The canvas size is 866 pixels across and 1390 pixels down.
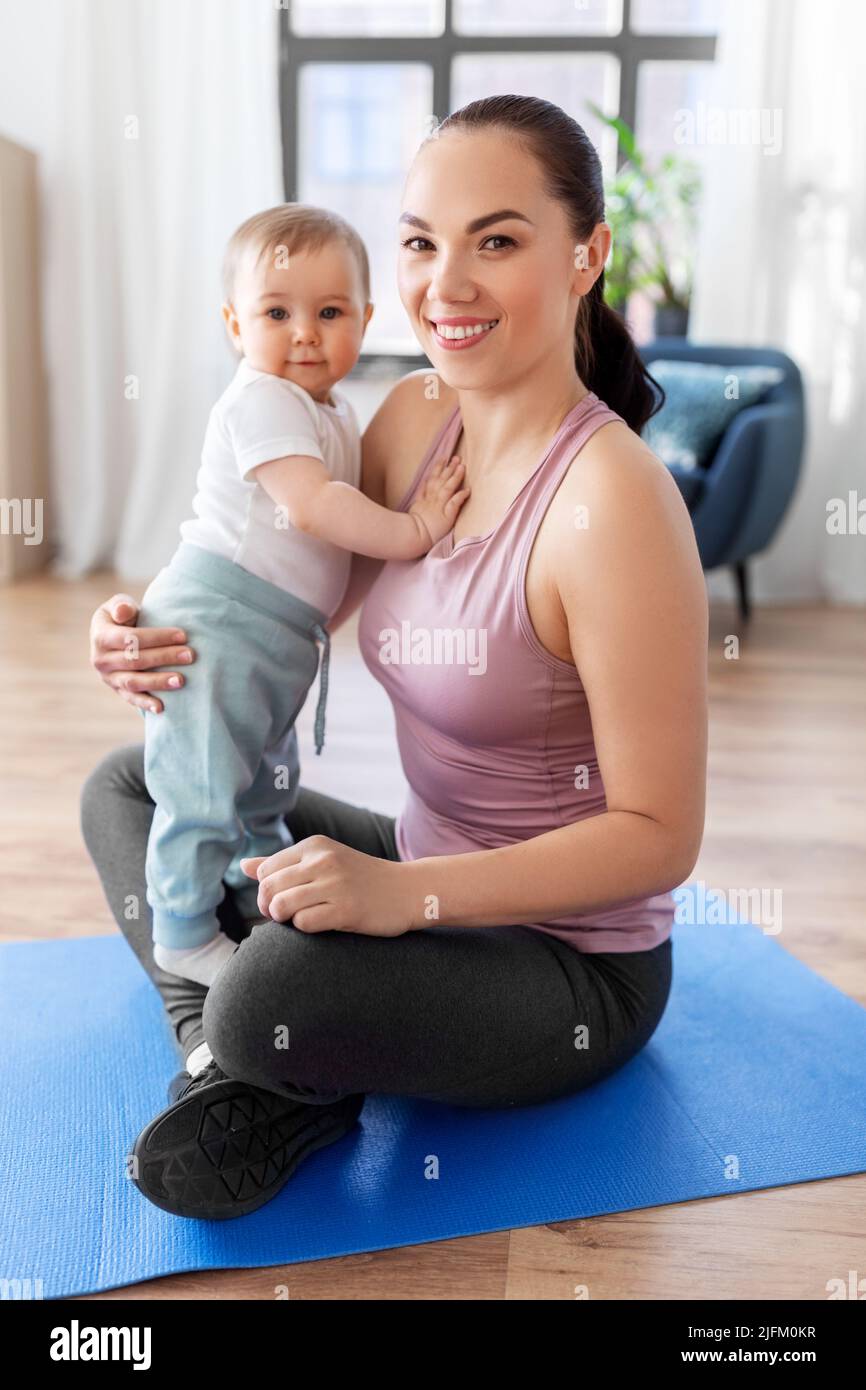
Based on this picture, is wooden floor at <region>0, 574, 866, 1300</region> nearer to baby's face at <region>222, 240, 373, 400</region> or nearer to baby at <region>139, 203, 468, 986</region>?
baby at <region>139, 203, 468, 986</region>

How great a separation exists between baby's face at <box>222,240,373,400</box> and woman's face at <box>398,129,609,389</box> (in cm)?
17

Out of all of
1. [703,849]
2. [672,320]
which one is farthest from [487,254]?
[672,320]

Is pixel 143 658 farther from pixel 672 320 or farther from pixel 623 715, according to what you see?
pixel 672 320

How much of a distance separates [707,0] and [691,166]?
57 cm

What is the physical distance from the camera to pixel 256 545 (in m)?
1.33

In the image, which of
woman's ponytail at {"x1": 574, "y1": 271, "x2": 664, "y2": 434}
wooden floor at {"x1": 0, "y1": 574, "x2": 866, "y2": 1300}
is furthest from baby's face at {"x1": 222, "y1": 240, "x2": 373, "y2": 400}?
wooden floor at {"x1": 0, "y1": 574, "x2": 866, "y2": 1300}

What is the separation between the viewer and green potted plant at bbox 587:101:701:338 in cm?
418

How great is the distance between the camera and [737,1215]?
119 centimetres

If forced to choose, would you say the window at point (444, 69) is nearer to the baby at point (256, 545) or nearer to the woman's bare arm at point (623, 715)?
the baby at point (256, 545)

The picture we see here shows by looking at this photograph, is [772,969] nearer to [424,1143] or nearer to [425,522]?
[424,1143]

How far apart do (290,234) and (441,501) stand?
318 mm

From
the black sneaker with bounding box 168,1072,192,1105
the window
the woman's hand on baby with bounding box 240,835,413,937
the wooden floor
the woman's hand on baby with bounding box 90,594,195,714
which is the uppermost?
the window

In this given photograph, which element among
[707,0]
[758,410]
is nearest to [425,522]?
[758,410]

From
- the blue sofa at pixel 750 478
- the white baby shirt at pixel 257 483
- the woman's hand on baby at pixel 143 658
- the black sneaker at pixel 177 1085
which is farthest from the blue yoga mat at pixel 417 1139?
the blue sofa at pixel 750 478
